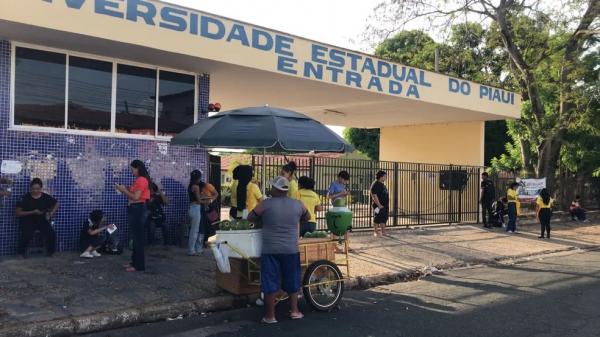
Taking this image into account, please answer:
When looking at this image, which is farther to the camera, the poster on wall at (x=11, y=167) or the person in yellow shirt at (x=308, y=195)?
the poster on wall at (x=11, y=167)

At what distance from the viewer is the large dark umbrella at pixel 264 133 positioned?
6594mm

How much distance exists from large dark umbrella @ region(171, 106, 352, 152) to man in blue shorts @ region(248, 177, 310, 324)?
2.75ft

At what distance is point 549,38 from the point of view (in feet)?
66.0

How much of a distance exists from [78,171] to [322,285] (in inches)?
203

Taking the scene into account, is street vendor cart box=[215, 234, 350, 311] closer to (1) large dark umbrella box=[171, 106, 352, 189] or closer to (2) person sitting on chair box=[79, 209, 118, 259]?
(1) large dark umbrella box=[171, 106, 352, 189]

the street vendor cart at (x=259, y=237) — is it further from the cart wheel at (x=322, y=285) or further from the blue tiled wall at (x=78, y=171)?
the blue tiled wall at (x=78, y=171)

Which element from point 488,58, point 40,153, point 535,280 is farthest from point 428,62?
point 40,153

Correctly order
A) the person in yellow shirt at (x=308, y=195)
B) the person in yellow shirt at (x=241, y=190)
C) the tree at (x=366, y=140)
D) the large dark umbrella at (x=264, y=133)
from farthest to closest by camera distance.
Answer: the tree at (x=366, y=140) < the person in yellow shirt at (x=241, y=190) < the person in yellow shirt at (x=308, y=195) < the large dark umbrella at (x=264, y=133)

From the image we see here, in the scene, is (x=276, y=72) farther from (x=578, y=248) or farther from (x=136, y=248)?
(x=578, y=248)

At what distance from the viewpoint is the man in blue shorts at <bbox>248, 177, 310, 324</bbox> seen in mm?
5848

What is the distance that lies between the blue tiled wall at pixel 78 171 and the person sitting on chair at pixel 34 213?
29cm

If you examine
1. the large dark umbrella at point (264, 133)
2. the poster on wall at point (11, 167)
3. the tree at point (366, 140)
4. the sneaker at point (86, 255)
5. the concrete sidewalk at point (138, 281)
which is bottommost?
the concrete sidewalk at point (138, 281)

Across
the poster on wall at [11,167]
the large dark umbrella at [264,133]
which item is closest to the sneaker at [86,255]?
the poster on wall at [11,167]

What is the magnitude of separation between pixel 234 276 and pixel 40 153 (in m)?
4.49
